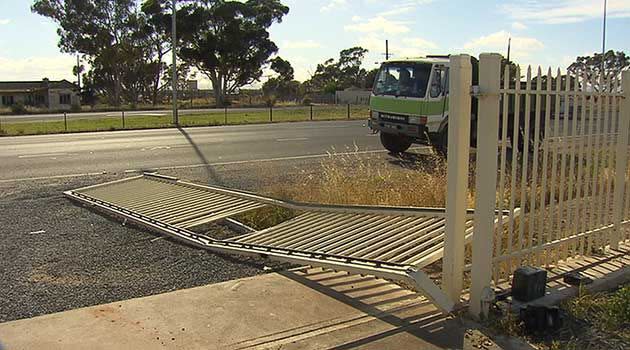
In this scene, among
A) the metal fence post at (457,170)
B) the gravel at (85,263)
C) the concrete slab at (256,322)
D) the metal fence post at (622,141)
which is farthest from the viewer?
the metal fence post at (622,141)

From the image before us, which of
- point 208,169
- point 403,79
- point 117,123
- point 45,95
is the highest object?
point 45,95

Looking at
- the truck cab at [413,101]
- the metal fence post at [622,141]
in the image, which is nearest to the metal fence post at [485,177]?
the metal fence post at [622,141]


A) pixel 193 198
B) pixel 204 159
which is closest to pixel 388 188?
pixel 193 198

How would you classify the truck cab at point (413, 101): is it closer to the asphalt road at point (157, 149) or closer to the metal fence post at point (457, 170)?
the asphalt road at point (157, 149)

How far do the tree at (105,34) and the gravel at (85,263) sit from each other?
197ft

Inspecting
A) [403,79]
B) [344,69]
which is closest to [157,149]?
[403,79]

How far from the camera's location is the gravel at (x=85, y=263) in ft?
15.5

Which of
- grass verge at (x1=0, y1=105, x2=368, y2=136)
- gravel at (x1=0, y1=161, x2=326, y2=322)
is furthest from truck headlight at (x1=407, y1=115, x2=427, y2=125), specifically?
grass verge at (x1=0, y1=105, x2=368, y2=136)

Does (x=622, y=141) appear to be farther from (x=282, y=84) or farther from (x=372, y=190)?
(x=282, y=84)

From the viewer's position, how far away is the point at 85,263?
5.57 meters

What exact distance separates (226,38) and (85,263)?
5992 cm

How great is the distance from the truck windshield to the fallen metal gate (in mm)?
7381

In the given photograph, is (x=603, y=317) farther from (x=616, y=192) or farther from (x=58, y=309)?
(x=58, y=309)

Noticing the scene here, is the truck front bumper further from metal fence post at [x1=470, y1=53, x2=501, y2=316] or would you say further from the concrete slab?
metal fence post at [x1=470, y1=53, x2=501, y2=316]
